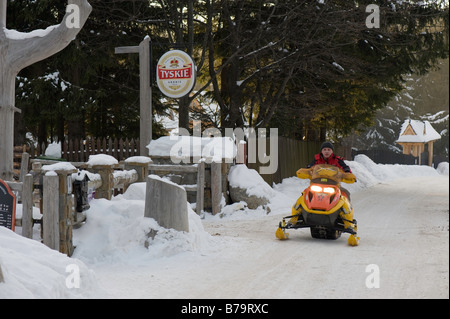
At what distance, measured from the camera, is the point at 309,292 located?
5.38 m

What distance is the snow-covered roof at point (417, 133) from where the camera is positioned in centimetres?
4091

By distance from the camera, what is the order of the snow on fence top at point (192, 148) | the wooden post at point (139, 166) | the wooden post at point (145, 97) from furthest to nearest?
the wooden post at point (145, 97)
the snow on fence top at point (192, 148)
the wooden post at point (139, 166)

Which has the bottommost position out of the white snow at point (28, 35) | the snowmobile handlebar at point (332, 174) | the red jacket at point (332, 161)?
the snowmobile handlebar at point (332, 174)

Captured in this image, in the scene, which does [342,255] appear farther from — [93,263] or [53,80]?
[53,80]

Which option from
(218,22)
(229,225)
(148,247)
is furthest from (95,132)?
(148,247)

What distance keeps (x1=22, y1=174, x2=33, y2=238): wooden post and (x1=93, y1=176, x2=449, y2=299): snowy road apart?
2.90 feet

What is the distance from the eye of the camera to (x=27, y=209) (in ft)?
21.4

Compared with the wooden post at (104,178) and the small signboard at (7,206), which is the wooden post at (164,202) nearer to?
the wooden post at (104,178)

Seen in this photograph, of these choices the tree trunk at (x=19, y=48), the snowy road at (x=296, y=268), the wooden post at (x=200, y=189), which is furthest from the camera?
the wooden post at (x=200, y=189)

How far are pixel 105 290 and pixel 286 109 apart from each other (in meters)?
15.0

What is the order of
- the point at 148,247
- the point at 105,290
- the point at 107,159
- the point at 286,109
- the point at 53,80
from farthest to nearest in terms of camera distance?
the point at 286,109 < the point at 53,80 < the point at 107,159 < the point at 148,247 < the point at 105,290

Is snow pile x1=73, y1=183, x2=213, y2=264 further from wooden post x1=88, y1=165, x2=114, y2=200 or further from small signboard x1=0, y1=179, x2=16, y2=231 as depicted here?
small signboard x1=0, y1=179, x2=16, y2=231

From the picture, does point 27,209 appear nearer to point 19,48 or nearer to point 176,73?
point 19,48

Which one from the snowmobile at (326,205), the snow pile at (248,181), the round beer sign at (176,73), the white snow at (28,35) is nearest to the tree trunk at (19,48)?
the white snow at (28,35)
